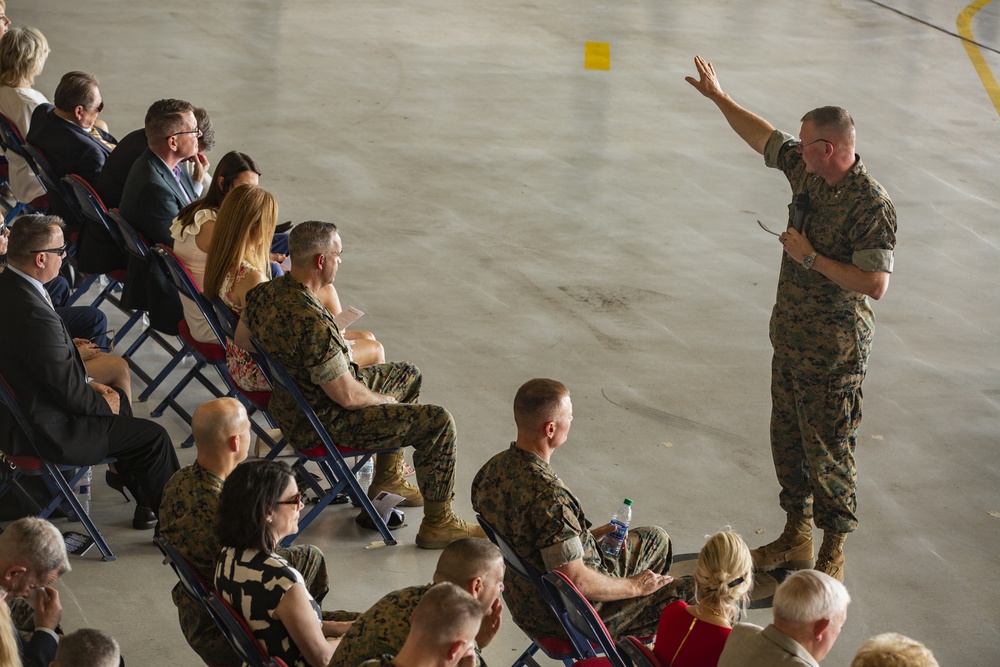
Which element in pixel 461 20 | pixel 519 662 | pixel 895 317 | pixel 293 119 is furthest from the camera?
pixel 461 20

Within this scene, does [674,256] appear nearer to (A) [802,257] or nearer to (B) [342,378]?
(A) [802,257]

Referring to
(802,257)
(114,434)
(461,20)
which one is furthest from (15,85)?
(461,20)

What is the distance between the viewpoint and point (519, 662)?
4402 mm

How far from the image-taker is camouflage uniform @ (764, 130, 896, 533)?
4.98 meters

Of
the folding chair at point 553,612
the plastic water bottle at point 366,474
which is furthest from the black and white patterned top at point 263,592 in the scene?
the plastic water bottle at point 366,474

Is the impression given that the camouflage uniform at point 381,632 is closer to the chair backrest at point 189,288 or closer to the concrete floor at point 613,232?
the concrete floor at point 613,232

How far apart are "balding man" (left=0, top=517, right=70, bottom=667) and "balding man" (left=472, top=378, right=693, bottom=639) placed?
1.43 meters

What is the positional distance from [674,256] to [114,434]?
196 inches

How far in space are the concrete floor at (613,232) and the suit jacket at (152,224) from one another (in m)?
0.58

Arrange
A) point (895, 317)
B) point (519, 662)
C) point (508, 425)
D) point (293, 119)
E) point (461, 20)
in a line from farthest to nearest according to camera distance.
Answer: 1. point (461, 20)
2. point (293, 119)
3. point (895, 317)
4. point (508, 425)
5. point (519, 662)

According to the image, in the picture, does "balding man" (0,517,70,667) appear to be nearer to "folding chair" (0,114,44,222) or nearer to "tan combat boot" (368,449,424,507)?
"tan combat boot" (368,449,424,507)

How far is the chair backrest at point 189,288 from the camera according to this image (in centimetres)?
545

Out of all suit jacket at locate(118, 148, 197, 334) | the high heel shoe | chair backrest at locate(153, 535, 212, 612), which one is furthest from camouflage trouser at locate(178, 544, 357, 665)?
suit jacket at locate(118, 148, 197, 334)

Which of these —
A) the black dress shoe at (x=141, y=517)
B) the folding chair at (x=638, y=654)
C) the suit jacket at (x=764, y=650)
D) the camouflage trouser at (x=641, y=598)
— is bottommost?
the black dress shoe at (x=141, y=517)
